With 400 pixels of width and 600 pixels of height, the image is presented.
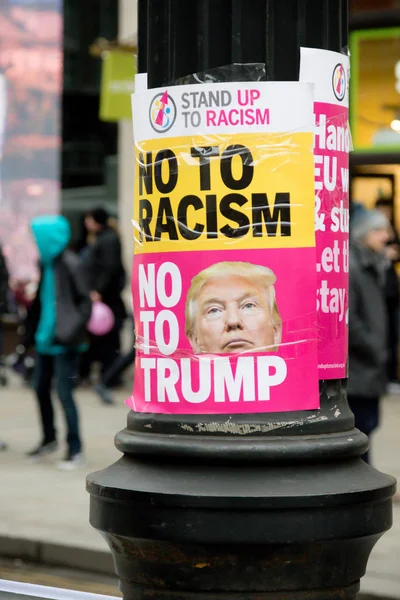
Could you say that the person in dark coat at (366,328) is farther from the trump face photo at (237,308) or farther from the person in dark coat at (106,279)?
the person in dark coat at (106,279)

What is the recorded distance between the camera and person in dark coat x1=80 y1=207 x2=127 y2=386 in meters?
14.4

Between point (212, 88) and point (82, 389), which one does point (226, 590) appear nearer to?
point (212, 88)

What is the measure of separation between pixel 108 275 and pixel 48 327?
203 inches

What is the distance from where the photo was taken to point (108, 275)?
1452cm

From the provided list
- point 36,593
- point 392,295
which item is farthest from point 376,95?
point 36,593

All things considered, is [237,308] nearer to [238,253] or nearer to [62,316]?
[238,253]

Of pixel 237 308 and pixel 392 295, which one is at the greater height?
pixel 237 308

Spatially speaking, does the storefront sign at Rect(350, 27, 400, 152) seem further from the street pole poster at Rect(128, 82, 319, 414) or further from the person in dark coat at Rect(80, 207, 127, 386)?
the street pole poster at Rect(128, 82, 319, 414)

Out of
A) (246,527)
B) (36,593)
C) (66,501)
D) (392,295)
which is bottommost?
(66,501)

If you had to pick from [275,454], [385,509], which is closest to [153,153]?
[275,454]

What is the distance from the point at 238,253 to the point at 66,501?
5.52 metres

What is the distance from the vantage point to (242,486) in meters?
2.75

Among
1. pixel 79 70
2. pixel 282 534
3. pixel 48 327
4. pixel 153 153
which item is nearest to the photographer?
pixel 282 534

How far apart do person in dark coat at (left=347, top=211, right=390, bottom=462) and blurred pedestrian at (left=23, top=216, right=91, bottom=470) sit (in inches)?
97.5
